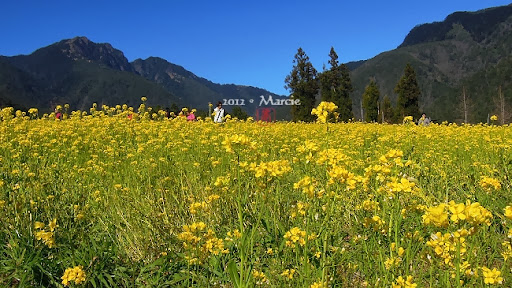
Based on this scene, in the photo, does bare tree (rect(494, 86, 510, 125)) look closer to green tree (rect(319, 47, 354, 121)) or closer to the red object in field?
green tree (rect(319, 47, 354, 121))

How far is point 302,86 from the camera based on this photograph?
1834 inches

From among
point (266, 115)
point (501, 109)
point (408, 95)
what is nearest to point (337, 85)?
point (408, 95)

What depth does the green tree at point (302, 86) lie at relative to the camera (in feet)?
144

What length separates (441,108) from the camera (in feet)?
324

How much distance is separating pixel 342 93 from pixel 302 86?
16.0 feet

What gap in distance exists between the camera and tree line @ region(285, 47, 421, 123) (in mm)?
37688

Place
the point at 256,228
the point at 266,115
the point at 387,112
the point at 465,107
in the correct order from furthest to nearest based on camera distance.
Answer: the point at 465,107 < the point at 387,112 < the point at 266,115 < the point at 256,228

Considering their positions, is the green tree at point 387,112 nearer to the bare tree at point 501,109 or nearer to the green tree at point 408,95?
the green tree at point 408,95

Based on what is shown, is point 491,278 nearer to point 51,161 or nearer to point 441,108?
point 51,161

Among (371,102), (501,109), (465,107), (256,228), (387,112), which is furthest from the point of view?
(465,107)

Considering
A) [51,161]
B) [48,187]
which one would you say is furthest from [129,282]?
[51,161]

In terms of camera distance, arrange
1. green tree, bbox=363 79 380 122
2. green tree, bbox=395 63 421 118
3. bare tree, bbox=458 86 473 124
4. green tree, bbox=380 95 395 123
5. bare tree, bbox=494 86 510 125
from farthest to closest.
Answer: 1. bare tree, bbox=458 86 473 124
2. bare tree, bbox=494 86 510 125
3. green tree, bbox=380 95 395 123
4. green tree, bbox=363 79 380 122
5. green tree, bbox=395 63 421 118

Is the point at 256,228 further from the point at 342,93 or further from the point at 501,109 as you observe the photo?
the point at 501,109

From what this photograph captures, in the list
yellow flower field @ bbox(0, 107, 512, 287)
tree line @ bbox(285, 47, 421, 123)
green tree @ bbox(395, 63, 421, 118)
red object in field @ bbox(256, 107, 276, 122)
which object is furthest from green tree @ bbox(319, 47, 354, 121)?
yellow flower field @ bbox(0, 107, 512, 287)
